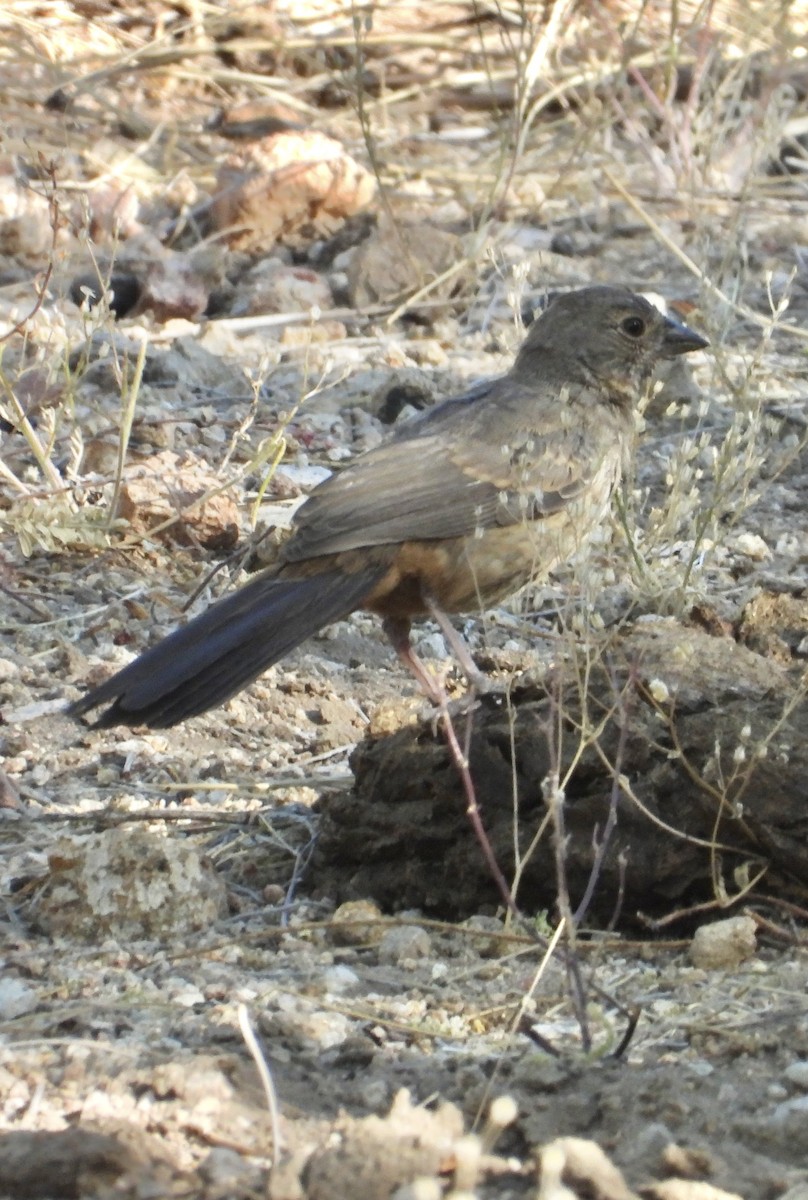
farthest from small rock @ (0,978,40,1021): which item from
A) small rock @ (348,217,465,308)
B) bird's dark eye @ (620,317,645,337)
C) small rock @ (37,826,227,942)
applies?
small rock @ (348,217,465,308)

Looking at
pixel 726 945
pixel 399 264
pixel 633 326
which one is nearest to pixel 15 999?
pixel 726 945

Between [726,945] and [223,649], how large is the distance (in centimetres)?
152

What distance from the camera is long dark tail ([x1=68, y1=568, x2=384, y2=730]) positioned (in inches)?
173

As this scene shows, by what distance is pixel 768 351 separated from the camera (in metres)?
7.90

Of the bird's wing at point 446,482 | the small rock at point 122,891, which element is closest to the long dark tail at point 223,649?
the bird's wing at point 446,482

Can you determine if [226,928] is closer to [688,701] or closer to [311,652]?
[688,701]

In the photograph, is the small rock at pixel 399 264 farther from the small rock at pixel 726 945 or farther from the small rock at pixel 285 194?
the small rock at pixel 726 945

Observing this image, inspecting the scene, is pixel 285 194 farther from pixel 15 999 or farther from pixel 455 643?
pixel 15 999

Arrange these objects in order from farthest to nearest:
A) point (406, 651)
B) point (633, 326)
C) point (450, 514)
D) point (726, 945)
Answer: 1. point (633, 326)
2. point (406, 651)
3. point (450, 514)
4. point (726, 945)

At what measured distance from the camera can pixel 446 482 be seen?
5363 millimetres

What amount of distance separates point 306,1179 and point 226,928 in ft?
5.08

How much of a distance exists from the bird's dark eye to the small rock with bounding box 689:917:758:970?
279cm

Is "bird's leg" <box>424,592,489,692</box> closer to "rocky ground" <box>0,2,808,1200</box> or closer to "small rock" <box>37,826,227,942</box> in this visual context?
"rocky ground" <box>0,2,808,1200</box>

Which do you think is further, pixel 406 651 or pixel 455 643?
pixel 406 651
